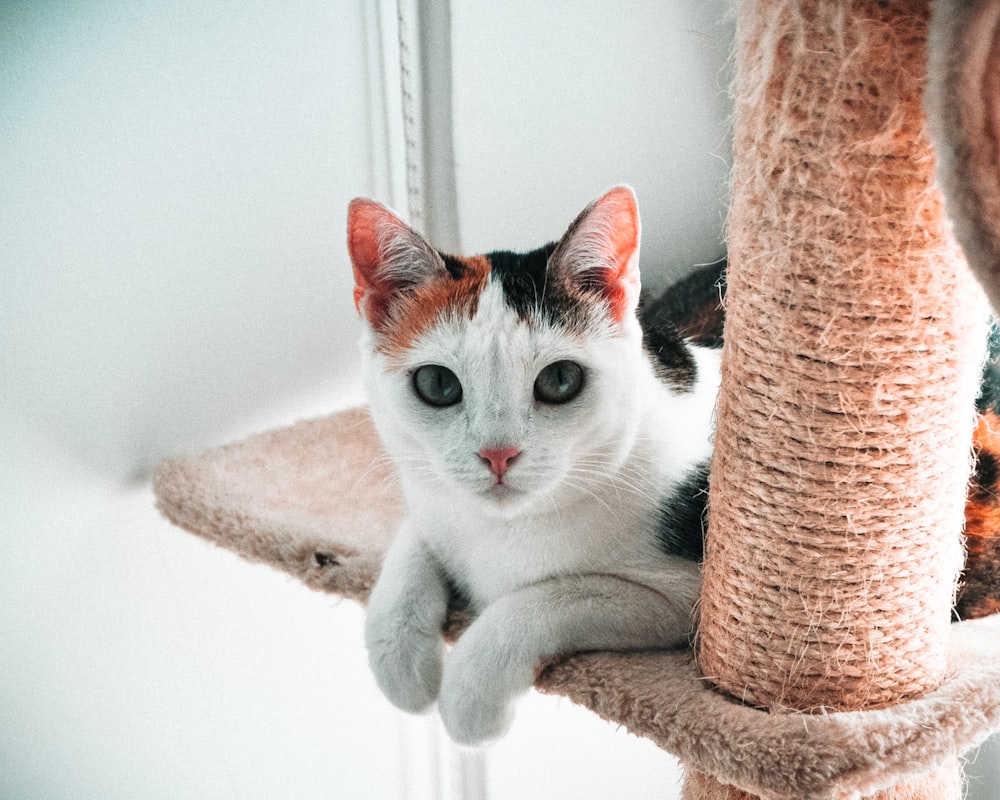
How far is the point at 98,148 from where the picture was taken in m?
1.29

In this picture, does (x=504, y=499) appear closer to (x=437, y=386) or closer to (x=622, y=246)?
(x=437, y=386)

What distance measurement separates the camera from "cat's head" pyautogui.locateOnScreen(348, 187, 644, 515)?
2.66ft

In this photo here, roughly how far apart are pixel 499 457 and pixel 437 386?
13 centimetres

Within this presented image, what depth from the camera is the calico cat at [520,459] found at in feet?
2.64

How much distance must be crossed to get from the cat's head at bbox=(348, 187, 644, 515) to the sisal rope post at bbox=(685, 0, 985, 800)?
16cm

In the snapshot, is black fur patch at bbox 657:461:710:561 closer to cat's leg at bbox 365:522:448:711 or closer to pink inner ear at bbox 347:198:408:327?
cat's leg at bbox 365:522:448:711

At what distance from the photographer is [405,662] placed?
2.88 feet

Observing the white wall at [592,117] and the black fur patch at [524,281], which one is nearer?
the black fur patch at [524,281]

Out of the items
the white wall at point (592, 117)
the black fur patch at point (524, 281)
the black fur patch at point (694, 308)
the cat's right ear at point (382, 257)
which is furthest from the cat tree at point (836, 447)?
the white wall at point (592, 117)

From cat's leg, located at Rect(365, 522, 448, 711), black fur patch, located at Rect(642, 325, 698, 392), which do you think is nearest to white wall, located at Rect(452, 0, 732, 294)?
black fur patch, located at Rect(642, 325, 698, 392)

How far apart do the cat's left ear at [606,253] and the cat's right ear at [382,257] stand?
0.50ft

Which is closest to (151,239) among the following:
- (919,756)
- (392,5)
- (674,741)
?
(392,5)

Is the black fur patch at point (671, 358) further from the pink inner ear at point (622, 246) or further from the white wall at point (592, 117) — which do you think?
the white wall at point (592, 117)

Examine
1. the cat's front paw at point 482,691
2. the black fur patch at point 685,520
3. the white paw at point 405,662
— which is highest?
the black fur patch at point 685,520
